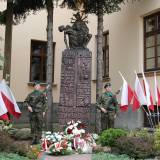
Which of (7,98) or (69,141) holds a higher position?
(7,98)

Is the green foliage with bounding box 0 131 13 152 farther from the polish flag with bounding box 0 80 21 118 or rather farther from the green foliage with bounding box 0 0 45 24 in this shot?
the green foliage with bounding box 0 0 45 24

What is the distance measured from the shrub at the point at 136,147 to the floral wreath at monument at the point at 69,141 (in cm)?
115

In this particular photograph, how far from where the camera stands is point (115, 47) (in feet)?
60.8

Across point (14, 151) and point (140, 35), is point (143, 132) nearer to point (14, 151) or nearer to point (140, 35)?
point (14, 151)

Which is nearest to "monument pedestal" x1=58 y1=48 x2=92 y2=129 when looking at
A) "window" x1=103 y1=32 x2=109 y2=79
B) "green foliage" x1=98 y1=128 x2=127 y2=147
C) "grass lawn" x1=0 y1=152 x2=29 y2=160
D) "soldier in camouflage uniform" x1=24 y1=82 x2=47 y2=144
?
"soldier in camouflage uniform" x1=24 y1=82 x2=47 y2=144

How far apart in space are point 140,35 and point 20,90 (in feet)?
23.7

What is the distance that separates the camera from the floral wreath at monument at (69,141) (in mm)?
9570

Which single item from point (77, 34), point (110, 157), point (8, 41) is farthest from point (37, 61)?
point (110, 157)

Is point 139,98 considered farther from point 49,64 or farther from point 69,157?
point 49,64

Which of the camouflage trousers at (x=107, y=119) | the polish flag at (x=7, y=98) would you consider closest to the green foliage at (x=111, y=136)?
the camouflage trousers at (x=107, y=119)

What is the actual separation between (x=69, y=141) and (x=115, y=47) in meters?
9.03

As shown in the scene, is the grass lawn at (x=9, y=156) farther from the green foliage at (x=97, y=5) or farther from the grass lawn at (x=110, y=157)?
the green foliage at (x=97, y=5)

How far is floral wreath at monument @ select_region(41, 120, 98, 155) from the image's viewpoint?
9.57 meters

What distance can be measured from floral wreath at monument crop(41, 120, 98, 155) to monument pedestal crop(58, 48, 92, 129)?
24.2 inches
